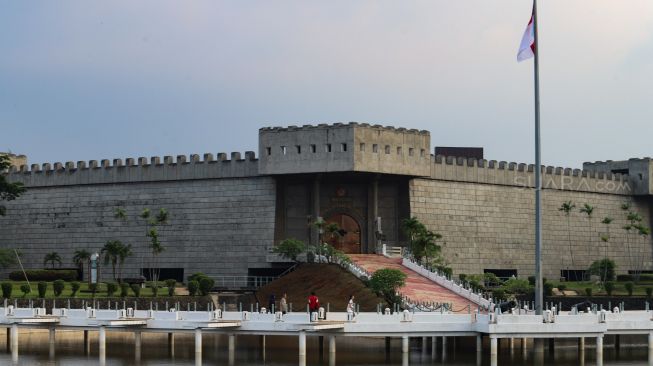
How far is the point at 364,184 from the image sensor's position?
81125 millimetres

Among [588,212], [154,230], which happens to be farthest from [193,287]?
[588,212]

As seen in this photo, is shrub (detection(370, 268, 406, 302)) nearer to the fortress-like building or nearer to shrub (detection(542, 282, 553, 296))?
shrub (detection(542, 282, 553, 296))

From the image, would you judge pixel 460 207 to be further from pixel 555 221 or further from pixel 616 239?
pixel 616 239

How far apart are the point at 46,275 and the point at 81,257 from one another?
2.98 metres

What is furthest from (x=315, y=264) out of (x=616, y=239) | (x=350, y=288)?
(x=616, y=239)

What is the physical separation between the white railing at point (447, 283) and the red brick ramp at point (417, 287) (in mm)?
236

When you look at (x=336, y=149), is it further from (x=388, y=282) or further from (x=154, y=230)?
(x=388, y=282)

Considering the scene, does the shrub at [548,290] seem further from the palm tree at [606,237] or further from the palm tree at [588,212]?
the palm tree at [588,212]

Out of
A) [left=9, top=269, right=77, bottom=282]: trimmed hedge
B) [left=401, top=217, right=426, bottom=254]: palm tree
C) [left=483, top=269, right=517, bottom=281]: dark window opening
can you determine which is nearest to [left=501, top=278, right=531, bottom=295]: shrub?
[left=401, top=217, right=426, bottom=254]: palm tree

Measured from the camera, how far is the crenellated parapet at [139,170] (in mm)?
81562

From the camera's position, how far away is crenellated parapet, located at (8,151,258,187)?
81.6 metres

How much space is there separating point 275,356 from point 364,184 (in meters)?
29.5

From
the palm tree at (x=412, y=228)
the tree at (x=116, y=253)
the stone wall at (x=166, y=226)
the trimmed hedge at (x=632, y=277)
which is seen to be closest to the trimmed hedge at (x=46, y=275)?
the tree at (x=116, y=253)

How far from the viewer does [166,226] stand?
274 ft
